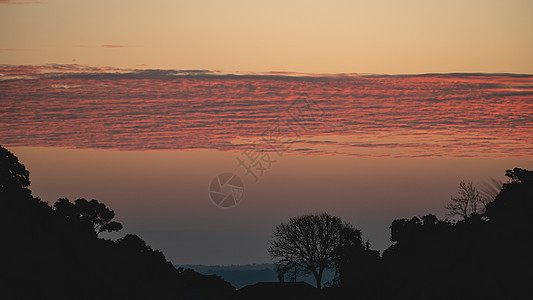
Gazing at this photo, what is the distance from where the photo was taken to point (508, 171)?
8975cm

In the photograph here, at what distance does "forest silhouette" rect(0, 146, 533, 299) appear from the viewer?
6138 cm

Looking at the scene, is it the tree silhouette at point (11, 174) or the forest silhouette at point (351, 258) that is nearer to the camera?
the forest silhouette at point (351, 258)

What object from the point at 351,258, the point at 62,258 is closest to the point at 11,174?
the point at 62,258

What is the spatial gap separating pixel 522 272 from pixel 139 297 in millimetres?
38993

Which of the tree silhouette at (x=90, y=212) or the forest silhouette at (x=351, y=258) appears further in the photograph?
the tree silhouette at (x=90, y=212)

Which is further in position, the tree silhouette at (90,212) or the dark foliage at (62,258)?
the tree silhouette at (90,212)

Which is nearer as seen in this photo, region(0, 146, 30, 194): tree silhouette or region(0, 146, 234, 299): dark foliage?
region(0, 146, 234, 299): dark foliage

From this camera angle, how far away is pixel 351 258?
319ft

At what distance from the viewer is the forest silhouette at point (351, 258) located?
201 feet

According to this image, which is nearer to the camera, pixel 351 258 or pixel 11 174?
pixel 11 174

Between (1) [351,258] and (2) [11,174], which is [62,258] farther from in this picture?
(1) [351,258]

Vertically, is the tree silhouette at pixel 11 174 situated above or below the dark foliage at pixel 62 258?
above

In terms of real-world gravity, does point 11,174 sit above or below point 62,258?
above

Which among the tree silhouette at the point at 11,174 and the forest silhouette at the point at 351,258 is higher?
the tree silhouette at the point at 11,174
